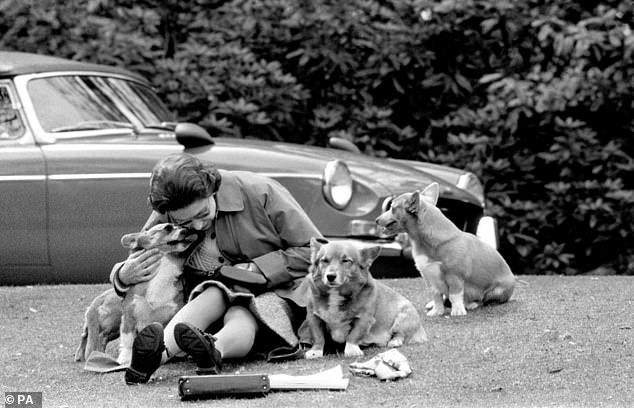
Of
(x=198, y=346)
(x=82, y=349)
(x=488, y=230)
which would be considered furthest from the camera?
(x=488, y=230)

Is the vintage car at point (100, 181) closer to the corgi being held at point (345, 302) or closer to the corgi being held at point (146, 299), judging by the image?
the corgi being held at point (345, 302)

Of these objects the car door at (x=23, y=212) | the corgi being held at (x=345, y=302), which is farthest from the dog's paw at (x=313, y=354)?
the car door at (x=23, y=212)

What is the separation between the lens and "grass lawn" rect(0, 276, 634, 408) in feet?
16.7

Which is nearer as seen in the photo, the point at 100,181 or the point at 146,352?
the point at 146,352

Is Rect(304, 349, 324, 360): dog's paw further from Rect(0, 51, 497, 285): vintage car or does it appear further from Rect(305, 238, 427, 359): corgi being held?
Rect(0, 51, 497, 285): vintage car

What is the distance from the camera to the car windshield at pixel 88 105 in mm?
8719

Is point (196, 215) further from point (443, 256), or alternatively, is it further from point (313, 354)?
point (443, 256)

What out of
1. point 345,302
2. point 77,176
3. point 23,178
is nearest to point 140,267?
point 345,302

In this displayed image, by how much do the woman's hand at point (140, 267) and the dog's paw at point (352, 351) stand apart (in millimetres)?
1001

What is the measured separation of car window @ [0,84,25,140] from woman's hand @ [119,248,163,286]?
323 centimetres

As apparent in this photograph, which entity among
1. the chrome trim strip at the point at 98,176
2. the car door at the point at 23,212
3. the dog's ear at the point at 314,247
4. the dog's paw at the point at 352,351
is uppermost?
the dog's ear at the point at 314,247

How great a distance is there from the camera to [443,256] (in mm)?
6816

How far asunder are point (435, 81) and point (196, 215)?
20.5ft

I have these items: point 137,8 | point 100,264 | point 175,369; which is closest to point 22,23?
point 137,8
